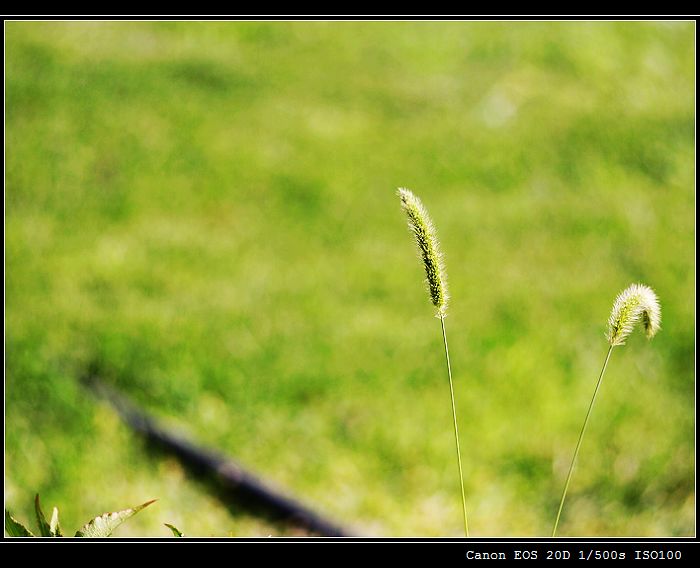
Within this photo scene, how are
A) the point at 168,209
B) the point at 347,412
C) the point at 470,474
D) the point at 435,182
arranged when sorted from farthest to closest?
the point at 435,182 → the point at 168,209 → the point at 347,412 → the point at 470,474

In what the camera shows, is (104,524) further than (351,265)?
No

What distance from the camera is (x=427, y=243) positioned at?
4.86ft

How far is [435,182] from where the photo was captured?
22.0ft

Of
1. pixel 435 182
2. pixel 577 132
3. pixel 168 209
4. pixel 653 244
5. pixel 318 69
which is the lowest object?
pixel 653 244

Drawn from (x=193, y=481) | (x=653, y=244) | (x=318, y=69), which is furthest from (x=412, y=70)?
(x=193, y=481)

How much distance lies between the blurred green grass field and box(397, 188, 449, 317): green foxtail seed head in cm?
195

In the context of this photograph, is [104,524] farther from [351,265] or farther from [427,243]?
[351,265]

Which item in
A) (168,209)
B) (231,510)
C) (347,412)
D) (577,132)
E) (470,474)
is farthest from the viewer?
(577,132)

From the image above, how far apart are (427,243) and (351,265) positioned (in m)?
4.02

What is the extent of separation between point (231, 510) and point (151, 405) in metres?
0.86

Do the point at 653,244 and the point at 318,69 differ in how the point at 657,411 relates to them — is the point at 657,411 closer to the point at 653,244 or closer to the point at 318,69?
the point at 653,244
